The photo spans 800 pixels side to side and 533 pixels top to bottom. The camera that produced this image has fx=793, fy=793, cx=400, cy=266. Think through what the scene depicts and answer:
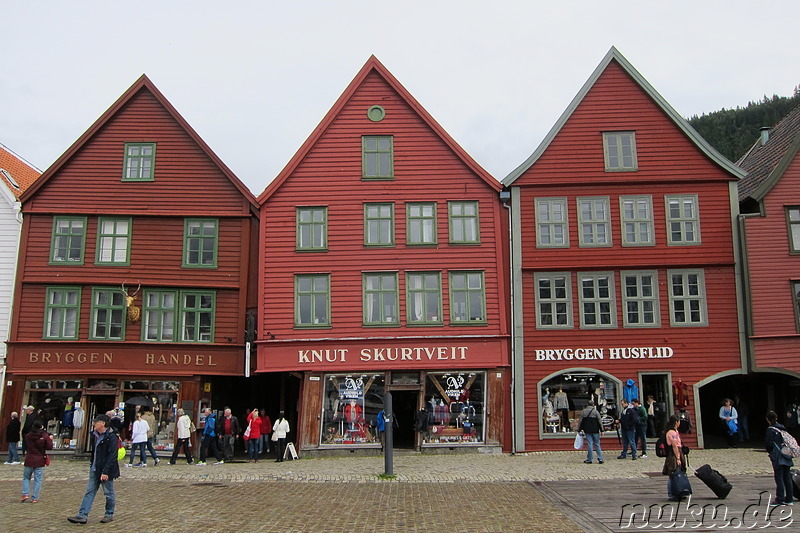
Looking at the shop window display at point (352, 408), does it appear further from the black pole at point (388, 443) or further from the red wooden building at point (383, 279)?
the black pole at point (388, 443)

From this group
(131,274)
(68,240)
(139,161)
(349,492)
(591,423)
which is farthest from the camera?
(139,161)

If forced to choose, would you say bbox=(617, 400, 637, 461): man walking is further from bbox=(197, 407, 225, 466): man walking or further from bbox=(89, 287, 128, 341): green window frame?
bbox=(89, 287, 128, 341): green window frame

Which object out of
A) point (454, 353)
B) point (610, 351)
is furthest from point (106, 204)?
point (610, 351)

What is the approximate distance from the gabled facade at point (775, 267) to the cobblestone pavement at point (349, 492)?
3901 millimetres

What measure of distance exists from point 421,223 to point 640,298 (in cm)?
770

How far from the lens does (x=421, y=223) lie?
27.0 m

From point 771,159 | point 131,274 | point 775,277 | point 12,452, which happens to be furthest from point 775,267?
point 12,452

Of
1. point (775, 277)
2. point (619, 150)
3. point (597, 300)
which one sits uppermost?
point (619, 150)

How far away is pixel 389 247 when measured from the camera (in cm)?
2673

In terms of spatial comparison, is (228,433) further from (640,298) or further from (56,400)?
(640,298)

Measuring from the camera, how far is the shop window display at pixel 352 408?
25641 mm

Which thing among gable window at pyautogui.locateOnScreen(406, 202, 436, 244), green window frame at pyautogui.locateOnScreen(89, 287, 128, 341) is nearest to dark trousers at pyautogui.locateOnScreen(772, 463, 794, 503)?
gable window at pyautogui.locateOnScreen(406, 202, 436, 244)

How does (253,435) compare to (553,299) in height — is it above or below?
below

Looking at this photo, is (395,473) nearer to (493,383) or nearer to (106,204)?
(493,383)
